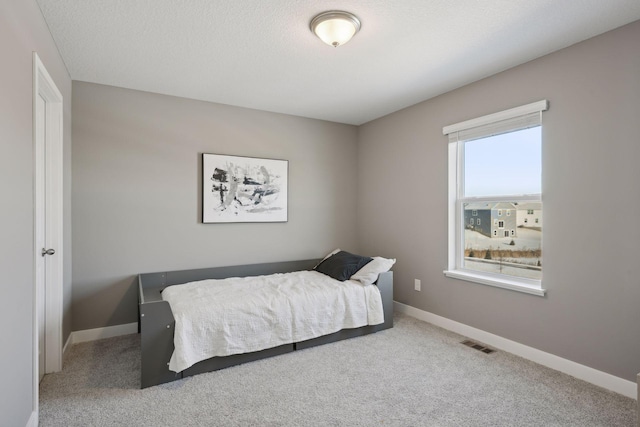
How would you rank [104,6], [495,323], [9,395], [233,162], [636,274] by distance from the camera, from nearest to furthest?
[9,395]
[104,6]
[636,274]
[495,323]
[233,162]

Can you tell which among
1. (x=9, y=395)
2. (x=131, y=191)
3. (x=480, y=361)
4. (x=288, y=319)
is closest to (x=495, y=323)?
(x=480, y=361)

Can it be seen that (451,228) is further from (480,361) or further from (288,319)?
(288,319)

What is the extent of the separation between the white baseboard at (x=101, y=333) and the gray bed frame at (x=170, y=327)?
45 cm

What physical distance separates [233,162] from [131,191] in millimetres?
1070

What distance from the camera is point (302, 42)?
2471 millimetres

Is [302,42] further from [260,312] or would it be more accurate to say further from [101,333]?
[101,333]

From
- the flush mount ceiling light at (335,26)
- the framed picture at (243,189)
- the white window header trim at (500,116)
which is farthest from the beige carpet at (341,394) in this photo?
the flush mount ceiling light at (335,26)

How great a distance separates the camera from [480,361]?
2738 mm

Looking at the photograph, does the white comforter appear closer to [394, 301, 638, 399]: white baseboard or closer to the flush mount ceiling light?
[394, 301, 638, 399]: white baseboard

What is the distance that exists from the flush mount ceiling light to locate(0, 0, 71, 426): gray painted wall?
1572mm

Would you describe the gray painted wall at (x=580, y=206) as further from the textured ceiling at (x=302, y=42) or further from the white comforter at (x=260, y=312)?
the white comforter at (x=260, y=312)

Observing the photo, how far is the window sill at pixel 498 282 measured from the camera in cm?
272

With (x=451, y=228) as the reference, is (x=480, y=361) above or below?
below

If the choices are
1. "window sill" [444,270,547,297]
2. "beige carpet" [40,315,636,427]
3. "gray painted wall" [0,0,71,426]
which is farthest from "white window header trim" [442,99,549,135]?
"gray painted wall" [0,0,71,426]
